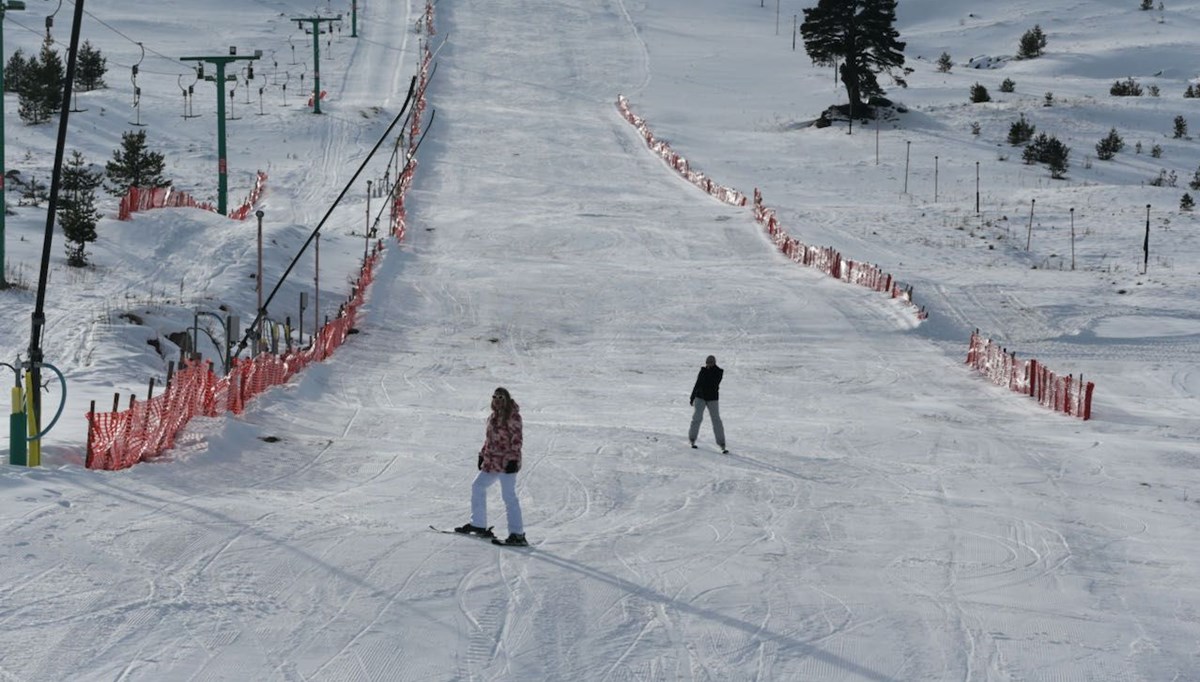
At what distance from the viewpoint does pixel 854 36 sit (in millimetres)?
61406

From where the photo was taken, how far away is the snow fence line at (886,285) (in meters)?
22.7

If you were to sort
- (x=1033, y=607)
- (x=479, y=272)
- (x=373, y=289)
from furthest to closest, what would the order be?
1. (x=479, y=272)
2. (x=373, y=289)
3. (x=1033, y=607)

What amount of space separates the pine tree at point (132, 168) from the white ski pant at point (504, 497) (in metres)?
31.9

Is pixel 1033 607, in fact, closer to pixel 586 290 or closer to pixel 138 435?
pixel 138 435

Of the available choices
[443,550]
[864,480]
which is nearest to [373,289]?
[864,480]

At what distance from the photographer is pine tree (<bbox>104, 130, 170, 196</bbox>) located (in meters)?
41.0

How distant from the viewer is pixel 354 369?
24.5 m

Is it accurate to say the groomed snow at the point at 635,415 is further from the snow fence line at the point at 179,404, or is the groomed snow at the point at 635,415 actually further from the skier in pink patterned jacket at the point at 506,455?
the skier in pink patterned jacket at the point at 506,455

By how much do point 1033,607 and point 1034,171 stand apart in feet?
149

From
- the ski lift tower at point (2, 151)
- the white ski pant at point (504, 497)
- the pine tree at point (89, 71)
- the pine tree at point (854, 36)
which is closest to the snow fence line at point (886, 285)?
the pine tree at point (854, 36)

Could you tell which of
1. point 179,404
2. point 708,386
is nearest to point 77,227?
point 179,404

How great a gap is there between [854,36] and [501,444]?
2088 inches

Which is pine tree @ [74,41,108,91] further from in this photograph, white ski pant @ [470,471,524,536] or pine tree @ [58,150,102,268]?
white ski pant @ [470,471,524,536]

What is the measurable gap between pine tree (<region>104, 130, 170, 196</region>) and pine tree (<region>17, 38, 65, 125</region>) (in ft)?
41.8
